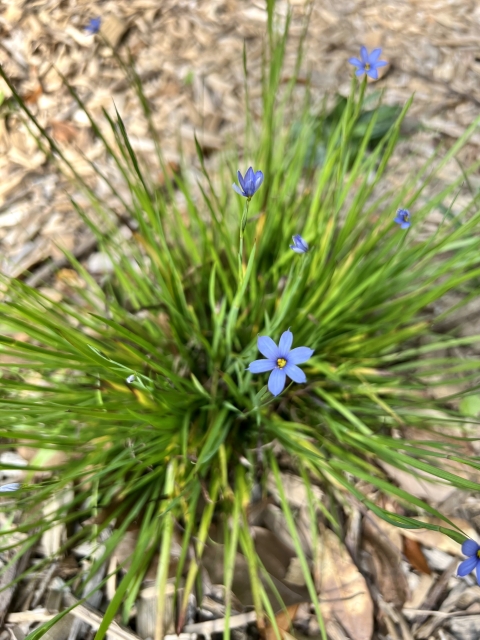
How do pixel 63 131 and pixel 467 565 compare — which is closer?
pixel 467 565

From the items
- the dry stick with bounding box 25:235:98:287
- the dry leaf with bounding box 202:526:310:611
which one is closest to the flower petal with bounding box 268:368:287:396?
the dry leaf with bounding box 202:526:310:611

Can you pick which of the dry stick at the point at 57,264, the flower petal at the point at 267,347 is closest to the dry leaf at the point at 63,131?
the dry stick at the point at 57,264

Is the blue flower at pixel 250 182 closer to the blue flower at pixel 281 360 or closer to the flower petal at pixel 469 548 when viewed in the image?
the blue flower at pixel 281 360

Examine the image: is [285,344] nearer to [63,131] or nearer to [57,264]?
[57,264]

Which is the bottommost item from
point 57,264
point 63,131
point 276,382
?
point 276,382

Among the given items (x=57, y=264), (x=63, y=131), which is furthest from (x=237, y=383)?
(x=63, y=131)

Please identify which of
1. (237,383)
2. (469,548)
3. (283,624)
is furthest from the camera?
(237,383)
